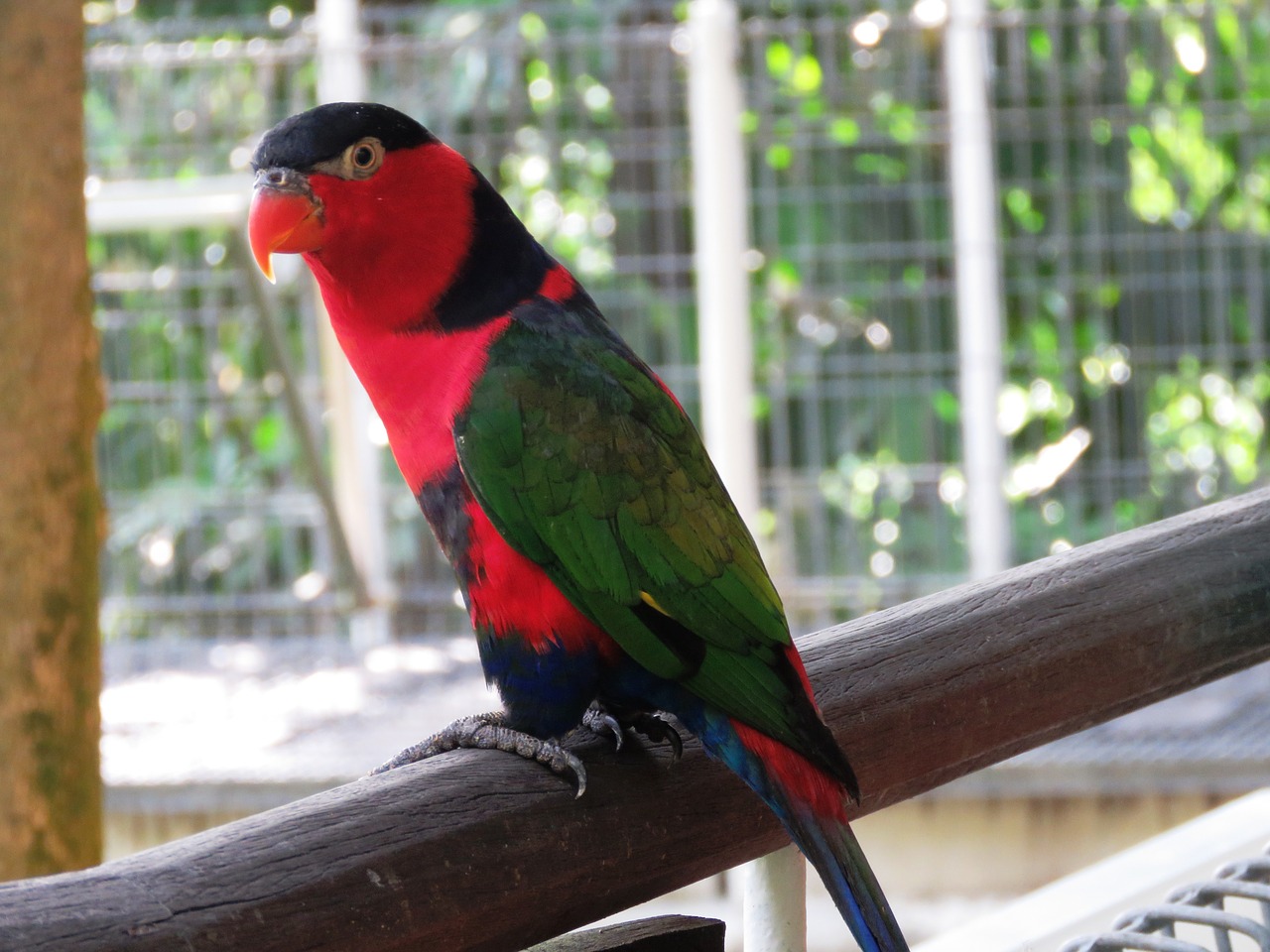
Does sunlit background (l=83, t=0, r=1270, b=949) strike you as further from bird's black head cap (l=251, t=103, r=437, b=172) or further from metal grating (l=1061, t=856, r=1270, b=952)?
bird's black head cap (l=251, t=103, r=437, b=172)

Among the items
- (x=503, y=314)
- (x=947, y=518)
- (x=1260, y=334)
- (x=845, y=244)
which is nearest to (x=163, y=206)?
(x=845, y=244)

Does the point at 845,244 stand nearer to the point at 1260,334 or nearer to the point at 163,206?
Result: the point at 1260,334

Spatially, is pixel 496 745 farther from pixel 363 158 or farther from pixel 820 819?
pixel 363 158

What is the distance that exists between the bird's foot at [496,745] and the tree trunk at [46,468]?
0.86m

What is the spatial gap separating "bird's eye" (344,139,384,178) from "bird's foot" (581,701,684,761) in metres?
0.46

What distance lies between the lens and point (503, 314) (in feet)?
3.82

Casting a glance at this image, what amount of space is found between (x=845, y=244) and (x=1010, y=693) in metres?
2.73

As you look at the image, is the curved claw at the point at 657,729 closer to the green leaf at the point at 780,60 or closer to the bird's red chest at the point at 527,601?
the bird's red chest at the point at 527,601

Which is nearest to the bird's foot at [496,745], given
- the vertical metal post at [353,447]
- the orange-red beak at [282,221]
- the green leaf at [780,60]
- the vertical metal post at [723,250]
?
the orange-red beak at [282,221]

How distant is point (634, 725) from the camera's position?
3.73 ft

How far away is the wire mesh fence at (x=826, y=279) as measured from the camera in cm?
366

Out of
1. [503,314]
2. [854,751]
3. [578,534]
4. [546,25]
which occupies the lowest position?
[854,751]

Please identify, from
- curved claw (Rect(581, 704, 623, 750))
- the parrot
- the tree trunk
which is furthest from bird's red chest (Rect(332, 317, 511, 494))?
the tree trunk

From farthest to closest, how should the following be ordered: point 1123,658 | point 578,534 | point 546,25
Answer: point 546,25 → point 1123,658 → point 578,534
